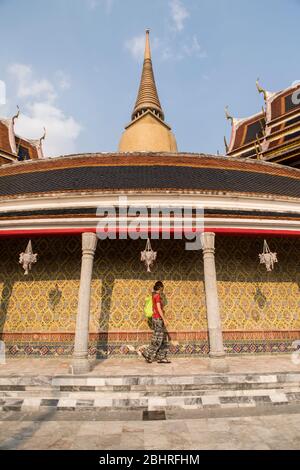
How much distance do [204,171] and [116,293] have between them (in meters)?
5.79

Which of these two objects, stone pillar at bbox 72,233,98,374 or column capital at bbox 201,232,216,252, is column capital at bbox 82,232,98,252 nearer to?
stone pillar at bbox 72,233,98,374

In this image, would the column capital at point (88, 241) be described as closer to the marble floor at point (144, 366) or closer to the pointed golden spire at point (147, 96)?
the marble floor at point (144, 366)

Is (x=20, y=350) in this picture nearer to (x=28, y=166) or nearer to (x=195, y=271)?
(x=195, y=271)

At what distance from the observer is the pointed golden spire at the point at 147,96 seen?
25.9m

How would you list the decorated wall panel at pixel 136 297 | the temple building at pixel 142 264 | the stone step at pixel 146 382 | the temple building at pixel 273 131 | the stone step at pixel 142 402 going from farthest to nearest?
the temple building at pixel 273 131 → the decorated wall panel at pixel 136 297 → the temple building at pixel 142 264 → the stone step at pixel 146 382 → the stone step at pixel 142 402

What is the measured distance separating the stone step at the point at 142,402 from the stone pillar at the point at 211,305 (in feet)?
4.18

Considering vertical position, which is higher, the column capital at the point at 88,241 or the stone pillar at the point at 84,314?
the column capital at the point at 88,241

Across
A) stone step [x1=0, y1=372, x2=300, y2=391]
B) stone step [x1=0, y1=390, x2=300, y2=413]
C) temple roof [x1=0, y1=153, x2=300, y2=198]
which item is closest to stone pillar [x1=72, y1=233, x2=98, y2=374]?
stone step [x1=0, y1=372, x2=300, y2=391]

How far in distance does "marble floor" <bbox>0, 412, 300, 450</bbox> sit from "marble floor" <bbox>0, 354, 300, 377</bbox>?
1.70 m

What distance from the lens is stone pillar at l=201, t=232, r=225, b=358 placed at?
7234mm

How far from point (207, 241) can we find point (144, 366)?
12.3 ft

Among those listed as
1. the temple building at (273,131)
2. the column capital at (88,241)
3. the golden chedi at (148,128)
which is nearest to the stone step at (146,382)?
the column capital at (88,241)

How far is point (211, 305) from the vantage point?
24.8 ft

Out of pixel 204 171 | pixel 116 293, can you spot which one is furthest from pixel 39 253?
pixel 204 171
